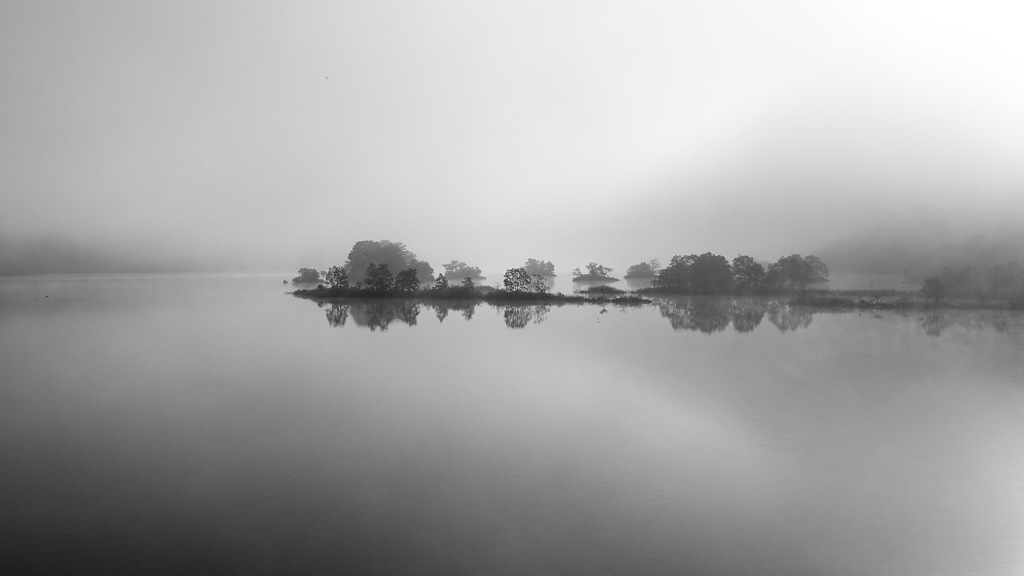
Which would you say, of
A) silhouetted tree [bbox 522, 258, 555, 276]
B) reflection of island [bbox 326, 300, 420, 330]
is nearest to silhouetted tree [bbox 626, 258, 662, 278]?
silhouetted tree [bbox 522, 258, 555, 276]

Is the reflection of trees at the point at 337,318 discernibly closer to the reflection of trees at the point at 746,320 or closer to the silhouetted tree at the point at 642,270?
the reflection of trees at the point at 746,320

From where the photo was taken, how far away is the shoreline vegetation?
4941 cm

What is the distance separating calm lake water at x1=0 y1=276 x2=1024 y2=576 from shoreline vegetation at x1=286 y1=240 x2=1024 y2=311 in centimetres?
3691

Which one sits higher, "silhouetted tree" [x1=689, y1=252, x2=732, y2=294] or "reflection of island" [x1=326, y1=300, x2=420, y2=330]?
"silhouetted tree" [x1=689, y1=252, x2=732, y2=294]

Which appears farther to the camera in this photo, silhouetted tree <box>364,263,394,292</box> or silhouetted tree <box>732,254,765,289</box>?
silhouetted tree <box>732,254,765,289</box>

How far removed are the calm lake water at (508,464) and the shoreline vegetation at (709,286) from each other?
3691 centimetres

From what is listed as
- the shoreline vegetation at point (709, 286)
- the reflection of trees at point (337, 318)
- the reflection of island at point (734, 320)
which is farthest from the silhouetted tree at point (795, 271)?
the reflection of trees at point (337, 318)

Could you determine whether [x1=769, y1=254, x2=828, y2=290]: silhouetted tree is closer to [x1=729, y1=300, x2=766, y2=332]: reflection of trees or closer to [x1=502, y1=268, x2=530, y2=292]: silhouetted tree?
[x1=729, y1=300, x2=766, y2=332]: reflection of trees

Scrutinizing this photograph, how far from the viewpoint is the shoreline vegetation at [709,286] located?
49.4 meters

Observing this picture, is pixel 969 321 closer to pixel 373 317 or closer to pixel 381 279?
pixel 373 317

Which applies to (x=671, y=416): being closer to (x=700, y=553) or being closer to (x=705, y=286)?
(x=700, y=553)

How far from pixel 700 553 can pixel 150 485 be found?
798 centimetres

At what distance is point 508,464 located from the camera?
882 cm

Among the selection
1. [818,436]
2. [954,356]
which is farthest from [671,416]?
[954,356]
